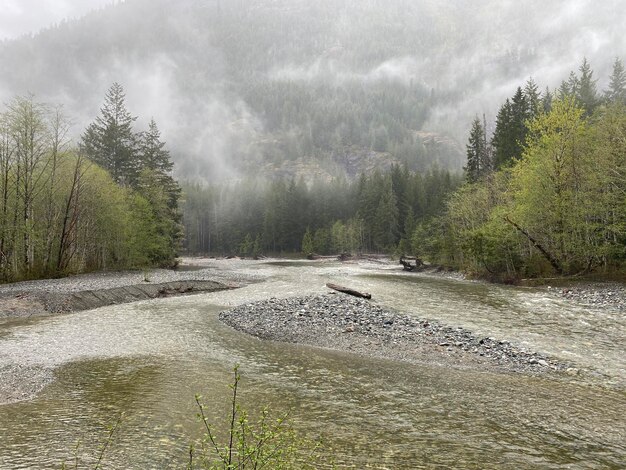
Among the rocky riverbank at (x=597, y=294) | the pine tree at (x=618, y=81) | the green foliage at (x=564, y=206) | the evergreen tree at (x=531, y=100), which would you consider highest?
the pine tree at (x=618, y=81)

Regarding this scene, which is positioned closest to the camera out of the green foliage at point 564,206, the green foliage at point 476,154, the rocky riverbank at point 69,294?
the rocky riverbank at point 69,294

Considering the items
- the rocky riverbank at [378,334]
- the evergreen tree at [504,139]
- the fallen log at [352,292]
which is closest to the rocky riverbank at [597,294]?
the rocky riverbank at [378,334]

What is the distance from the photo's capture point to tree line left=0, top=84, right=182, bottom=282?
33969 mm

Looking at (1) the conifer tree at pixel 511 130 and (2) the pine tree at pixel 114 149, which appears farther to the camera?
(2) the pine tree at pixel 114 149

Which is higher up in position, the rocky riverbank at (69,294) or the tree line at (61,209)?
the tree line at (61,209)

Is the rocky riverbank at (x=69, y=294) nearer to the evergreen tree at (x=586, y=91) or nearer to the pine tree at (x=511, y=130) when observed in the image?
the pine tree at (x=511, y=130)

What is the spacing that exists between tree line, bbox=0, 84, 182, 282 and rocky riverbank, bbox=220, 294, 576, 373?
25.3 metres

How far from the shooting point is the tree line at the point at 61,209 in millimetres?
33969

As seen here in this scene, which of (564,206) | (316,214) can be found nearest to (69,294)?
(564,206)

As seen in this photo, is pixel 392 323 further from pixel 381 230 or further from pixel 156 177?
pixel 381 230

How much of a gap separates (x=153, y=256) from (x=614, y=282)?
185 ft

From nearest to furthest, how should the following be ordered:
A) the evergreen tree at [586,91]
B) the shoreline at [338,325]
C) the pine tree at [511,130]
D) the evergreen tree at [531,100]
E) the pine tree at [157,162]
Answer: the shoreline at [338,325], the pine tree at [511,130], the pine tree at [157,162], the evergreen tree at [531,100], the evergreen tree at [586,91]

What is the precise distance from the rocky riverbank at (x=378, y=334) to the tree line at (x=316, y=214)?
3455 inches

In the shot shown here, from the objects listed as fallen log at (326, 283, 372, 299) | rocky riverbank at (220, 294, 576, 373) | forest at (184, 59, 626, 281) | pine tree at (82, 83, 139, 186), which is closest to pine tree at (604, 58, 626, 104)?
forest at (184, 59, 626, 281)
